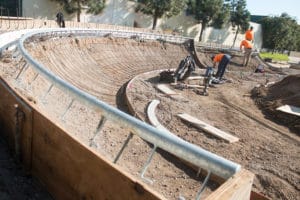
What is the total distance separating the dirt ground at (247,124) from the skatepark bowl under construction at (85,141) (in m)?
1.28

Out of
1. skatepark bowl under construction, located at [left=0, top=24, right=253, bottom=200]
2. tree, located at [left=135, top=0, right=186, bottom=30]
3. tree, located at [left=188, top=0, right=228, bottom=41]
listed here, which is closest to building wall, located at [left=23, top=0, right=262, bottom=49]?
tree, located at [left=135, top=0, right=186, bottom=30]

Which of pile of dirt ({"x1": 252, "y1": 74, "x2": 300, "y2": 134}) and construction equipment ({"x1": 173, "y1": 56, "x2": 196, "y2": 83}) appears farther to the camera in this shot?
construction equipment ({"x1": 173, "y1": 56, "x2": 196, "y2": 83})

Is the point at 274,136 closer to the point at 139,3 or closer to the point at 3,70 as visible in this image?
the point at 3,70

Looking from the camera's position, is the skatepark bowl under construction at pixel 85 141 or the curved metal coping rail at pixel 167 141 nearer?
the curved metal coping rail at pixel 167 141

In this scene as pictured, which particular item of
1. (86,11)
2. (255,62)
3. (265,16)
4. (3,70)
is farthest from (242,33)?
(3,70)

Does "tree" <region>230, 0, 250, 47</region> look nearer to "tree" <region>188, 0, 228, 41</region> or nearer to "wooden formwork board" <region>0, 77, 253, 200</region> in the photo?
"tree" <region>188, 0, 228, 41</region>

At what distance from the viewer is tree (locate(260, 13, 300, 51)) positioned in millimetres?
62141

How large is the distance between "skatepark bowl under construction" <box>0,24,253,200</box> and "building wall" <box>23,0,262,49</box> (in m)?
16.0

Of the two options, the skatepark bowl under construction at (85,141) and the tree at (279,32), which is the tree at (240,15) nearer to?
the tree at (279,32)

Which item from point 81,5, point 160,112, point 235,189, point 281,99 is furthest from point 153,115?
point 81,5

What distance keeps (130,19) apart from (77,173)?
130ft

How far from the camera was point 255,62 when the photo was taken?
31.3m

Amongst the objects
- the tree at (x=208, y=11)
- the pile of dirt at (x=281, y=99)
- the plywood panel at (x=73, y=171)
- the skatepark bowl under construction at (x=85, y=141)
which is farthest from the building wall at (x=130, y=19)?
the plywood panel at (x=73, y=171)

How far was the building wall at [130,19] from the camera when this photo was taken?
29.8 metres
